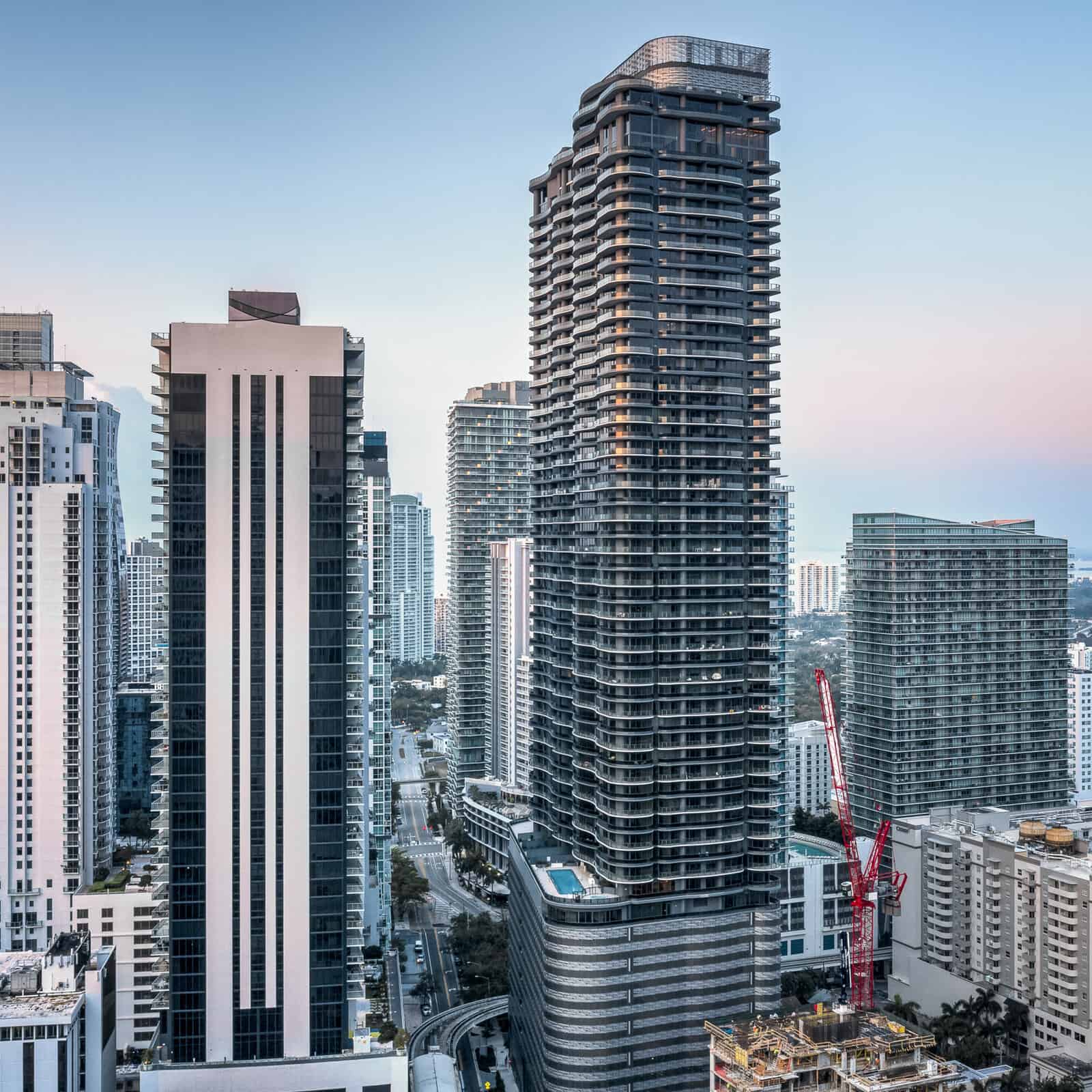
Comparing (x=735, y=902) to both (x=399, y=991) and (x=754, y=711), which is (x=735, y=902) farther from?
(x=399, y=991)

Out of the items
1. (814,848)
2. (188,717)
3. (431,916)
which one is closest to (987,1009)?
(814,848)

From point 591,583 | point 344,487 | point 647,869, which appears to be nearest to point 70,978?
point 344,487

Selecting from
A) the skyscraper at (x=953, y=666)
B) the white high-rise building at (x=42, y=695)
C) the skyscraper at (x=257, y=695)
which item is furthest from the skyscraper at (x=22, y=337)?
the skyscraper at (x=953, y=666)

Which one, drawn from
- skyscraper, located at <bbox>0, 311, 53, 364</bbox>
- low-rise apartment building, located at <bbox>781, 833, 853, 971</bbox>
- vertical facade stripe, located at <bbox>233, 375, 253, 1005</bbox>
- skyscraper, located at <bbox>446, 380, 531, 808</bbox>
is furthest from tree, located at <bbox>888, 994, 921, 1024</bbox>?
skyscraper, located at <bbox>0, 311, 53, 364</bbox>

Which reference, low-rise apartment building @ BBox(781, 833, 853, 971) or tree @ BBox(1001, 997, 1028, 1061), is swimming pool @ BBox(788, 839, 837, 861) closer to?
low-rise apartment building @ BBox(781, 833, 853, 971)

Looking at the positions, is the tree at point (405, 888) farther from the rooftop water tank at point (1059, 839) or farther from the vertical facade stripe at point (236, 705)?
the rooftop water tank at point (1059, 839)

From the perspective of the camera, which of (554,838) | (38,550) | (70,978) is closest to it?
(70,978)
